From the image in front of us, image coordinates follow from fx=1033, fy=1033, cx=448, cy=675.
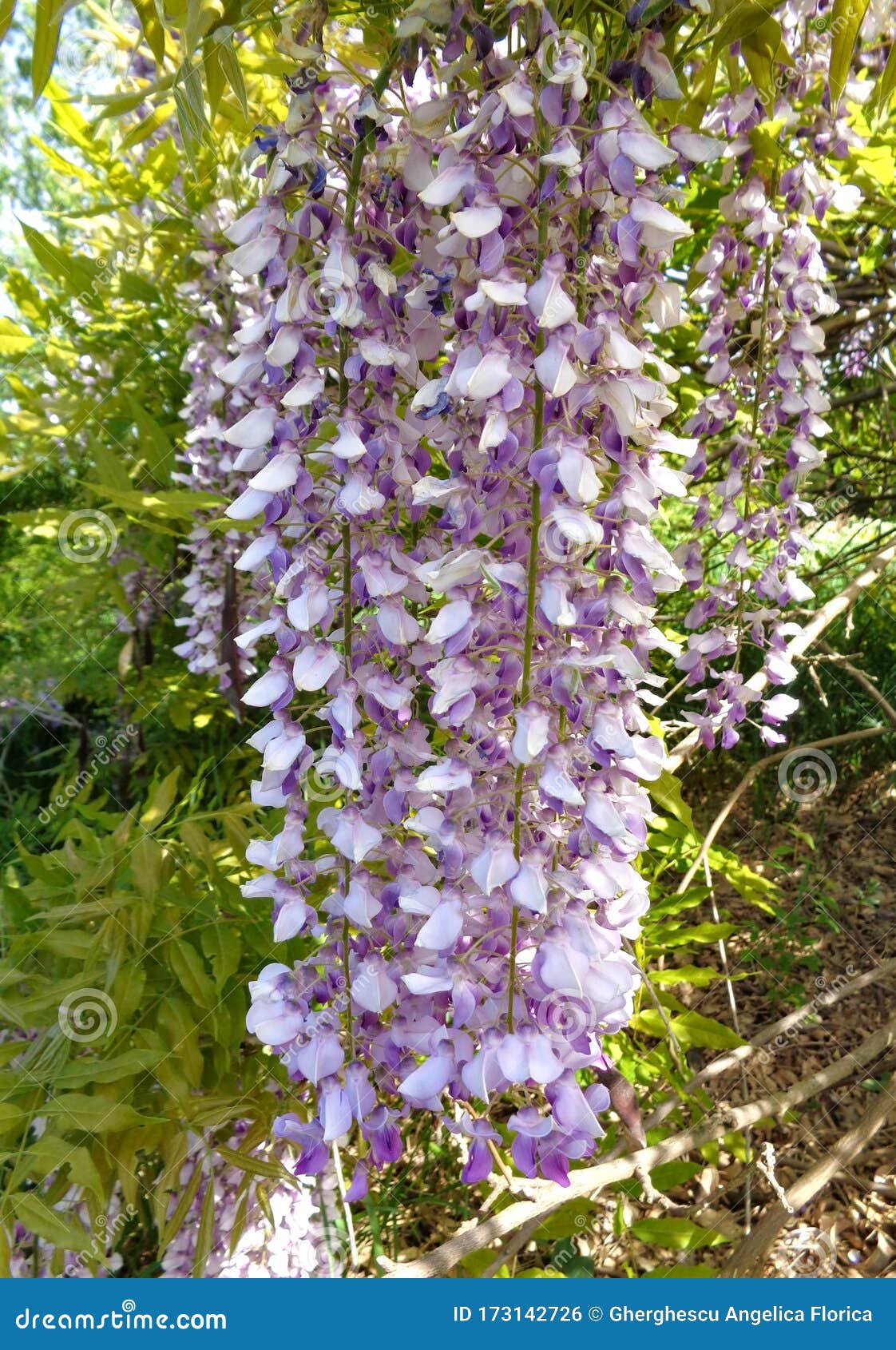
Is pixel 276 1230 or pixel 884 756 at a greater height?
pixel 884 756

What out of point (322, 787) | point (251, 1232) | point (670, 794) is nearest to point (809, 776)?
point (670, 794)

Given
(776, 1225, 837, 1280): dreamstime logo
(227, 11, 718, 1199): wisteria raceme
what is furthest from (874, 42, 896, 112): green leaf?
(776, 1225, 837, 1280): dreamstime logo

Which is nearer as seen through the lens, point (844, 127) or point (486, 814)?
point (486, 814)

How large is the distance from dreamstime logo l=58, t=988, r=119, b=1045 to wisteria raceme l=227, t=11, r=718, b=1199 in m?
0.33

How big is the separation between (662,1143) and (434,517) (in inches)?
31.9

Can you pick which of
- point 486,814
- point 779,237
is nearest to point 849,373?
point 779,237

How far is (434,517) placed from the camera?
111cm

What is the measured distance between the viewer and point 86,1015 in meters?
1.16

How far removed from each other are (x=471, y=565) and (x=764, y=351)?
90 centimetres

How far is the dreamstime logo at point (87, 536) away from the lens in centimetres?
223

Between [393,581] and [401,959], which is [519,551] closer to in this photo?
[393,581]
